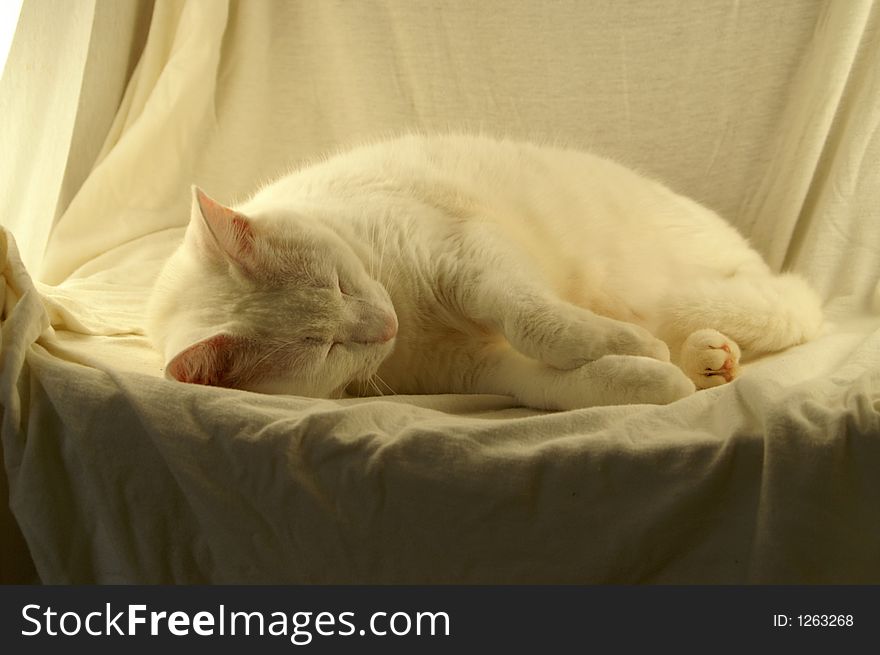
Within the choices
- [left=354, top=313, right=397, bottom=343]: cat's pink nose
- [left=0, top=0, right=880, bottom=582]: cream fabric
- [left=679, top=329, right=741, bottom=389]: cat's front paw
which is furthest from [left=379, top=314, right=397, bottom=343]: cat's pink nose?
[left=679, top=329, right=741, bottom=389]: cat's front paw

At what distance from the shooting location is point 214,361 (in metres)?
1.44

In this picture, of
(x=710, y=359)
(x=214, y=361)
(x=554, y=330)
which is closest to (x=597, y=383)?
(x=554, y=330)

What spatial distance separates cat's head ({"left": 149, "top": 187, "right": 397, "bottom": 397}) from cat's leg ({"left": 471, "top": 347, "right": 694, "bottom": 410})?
0.24 meters

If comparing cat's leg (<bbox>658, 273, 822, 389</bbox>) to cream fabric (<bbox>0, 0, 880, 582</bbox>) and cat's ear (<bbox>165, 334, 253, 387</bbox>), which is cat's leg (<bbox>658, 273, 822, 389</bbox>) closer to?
cream fabric (<bbox>0, 0, 880, 582</bbox>)

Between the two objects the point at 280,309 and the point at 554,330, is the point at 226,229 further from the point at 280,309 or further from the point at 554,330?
the point at 554,330

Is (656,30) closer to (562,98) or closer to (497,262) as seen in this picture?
(562,98)

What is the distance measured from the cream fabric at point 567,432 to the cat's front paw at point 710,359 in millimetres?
74

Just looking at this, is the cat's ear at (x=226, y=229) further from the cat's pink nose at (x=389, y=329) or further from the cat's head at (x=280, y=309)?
the cat's pink nose at (x=389, y=329)

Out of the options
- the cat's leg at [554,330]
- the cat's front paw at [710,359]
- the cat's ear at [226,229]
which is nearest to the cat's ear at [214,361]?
the cat's ear at [226,229]

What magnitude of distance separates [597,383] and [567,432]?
0.71 ft

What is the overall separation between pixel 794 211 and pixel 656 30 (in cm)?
60

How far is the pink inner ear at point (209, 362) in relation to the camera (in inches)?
54.5

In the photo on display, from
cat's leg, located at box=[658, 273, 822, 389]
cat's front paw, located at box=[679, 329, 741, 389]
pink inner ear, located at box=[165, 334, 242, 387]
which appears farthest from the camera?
cat's leg, located at box=[658, 273, 822, 389]

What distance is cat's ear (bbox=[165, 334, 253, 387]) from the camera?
1.38m
